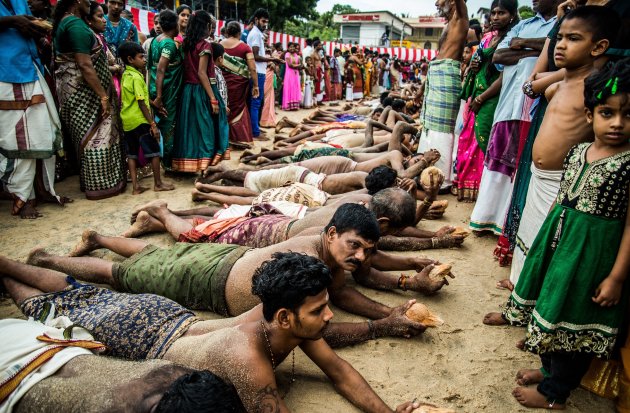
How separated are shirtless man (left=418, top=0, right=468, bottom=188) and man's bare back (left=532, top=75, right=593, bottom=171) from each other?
229cm

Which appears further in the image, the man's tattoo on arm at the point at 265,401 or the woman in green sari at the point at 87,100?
the woman in green sari at the point at 87,100

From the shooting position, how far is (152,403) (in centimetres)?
119

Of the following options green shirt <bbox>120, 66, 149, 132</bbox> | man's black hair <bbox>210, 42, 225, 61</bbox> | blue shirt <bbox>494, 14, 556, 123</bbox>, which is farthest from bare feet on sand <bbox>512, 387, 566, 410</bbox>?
man's black hair <bbox>210, 42, 225, 61</bbox>

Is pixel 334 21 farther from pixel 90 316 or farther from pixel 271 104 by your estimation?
pixel 90 316

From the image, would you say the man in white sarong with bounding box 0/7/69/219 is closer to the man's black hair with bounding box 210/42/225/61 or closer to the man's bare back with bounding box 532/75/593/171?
the man's black hair with bounding box 210/42/225/61

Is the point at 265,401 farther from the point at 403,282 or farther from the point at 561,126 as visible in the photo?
the point at 561,126

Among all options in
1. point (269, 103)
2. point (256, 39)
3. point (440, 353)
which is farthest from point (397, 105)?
point (440, 353)

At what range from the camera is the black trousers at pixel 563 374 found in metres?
1.87

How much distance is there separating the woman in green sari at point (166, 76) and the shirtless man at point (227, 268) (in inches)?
100

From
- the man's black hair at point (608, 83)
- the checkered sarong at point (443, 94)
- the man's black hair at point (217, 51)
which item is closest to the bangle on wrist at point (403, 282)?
the man's black hair at point (608, 83)

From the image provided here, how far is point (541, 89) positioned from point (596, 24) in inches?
21.6

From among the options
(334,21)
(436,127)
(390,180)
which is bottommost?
(390,180)

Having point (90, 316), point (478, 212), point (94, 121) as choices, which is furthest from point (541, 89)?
point (94, 121)

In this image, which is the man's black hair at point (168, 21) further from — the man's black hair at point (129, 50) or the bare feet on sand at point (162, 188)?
the bare feet on sand at point (162, 188)
